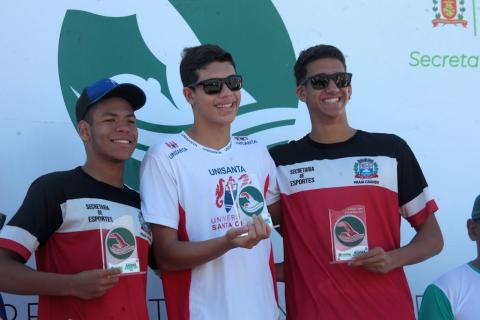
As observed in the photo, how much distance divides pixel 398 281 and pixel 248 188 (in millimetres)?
702

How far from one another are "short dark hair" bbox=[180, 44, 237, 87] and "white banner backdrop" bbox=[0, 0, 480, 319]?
2.09 feet

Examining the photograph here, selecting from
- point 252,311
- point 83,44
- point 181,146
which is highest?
point 83,44

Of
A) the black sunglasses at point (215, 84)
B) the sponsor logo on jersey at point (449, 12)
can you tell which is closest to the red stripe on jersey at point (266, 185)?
the black sunglasses at point (215, 84)

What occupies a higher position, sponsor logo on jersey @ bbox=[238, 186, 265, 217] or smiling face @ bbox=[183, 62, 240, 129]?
smiling face @ bbox=[183, 62, 240, 129]

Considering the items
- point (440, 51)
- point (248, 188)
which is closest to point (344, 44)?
point (440, 51)

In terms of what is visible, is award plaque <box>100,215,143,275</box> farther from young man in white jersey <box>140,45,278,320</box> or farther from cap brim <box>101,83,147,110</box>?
cap brim <box>101,83,147,110</box>

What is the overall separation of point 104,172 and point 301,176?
74 centimetres

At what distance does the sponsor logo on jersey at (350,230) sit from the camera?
238 cm

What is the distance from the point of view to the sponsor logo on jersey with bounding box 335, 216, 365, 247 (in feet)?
7.80

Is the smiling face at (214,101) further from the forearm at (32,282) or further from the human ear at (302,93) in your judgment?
the forearm at (32,282)

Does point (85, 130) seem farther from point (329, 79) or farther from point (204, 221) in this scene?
point (329, 79)

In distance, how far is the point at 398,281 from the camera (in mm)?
2553

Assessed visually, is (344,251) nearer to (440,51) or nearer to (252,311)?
(252,311)

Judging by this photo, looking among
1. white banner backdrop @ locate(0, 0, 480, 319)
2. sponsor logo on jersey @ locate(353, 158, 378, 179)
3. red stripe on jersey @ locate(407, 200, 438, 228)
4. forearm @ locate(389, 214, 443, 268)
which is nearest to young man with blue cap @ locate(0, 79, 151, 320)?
white banner backdrop @ locate(0, 0, 480, 319)
